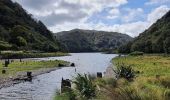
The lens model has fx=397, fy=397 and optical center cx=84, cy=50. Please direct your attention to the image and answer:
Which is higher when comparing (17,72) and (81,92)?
(81,92)

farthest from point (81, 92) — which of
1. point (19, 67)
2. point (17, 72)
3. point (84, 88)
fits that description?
point (19, 67)

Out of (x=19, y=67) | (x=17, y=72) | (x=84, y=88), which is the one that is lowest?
(x=17, y=72)

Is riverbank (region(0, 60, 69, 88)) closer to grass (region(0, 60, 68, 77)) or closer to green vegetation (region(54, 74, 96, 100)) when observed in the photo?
grass (region(0, 60, 68, 77))

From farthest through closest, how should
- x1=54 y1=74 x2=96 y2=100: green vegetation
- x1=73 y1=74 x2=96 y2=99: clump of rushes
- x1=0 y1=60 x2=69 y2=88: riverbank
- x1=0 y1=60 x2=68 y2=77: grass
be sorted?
x1=0 y1=60 x2=68 y2=77: grass, x1=0 y1=60 x2=69 y2=88: riverbank, x1=73 y1=74 x2=96 y2=99: clump of rushes, x1=54 y1=74 x2=96 y2=100: green vegetation

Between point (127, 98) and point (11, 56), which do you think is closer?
point (127, 98)

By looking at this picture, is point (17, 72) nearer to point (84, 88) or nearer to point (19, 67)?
point (19, 67)

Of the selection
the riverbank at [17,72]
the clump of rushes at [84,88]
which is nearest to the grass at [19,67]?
the riverbank at [17,72]

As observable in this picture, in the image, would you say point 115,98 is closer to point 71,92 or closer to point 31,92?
point 71,92

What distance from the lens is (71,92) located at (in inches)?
984

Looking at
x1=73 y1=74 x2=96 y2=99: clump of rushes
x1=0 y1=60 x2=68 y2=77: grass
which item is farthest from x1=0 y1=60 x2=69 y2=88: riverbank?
x1=73 y1=74 x2=96 y2=99: clump of rushes

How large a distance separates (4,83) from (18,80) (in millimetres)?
6751

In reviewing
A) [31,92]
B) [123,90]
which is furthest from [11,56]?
[123,90]

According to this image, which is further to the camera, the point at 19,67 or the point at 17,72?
the point at 19,67

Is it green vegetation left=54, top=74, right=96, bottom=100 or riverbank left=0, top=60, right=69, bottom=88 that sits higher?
green vegetation left=54, top=74, right=96, bottom=100
